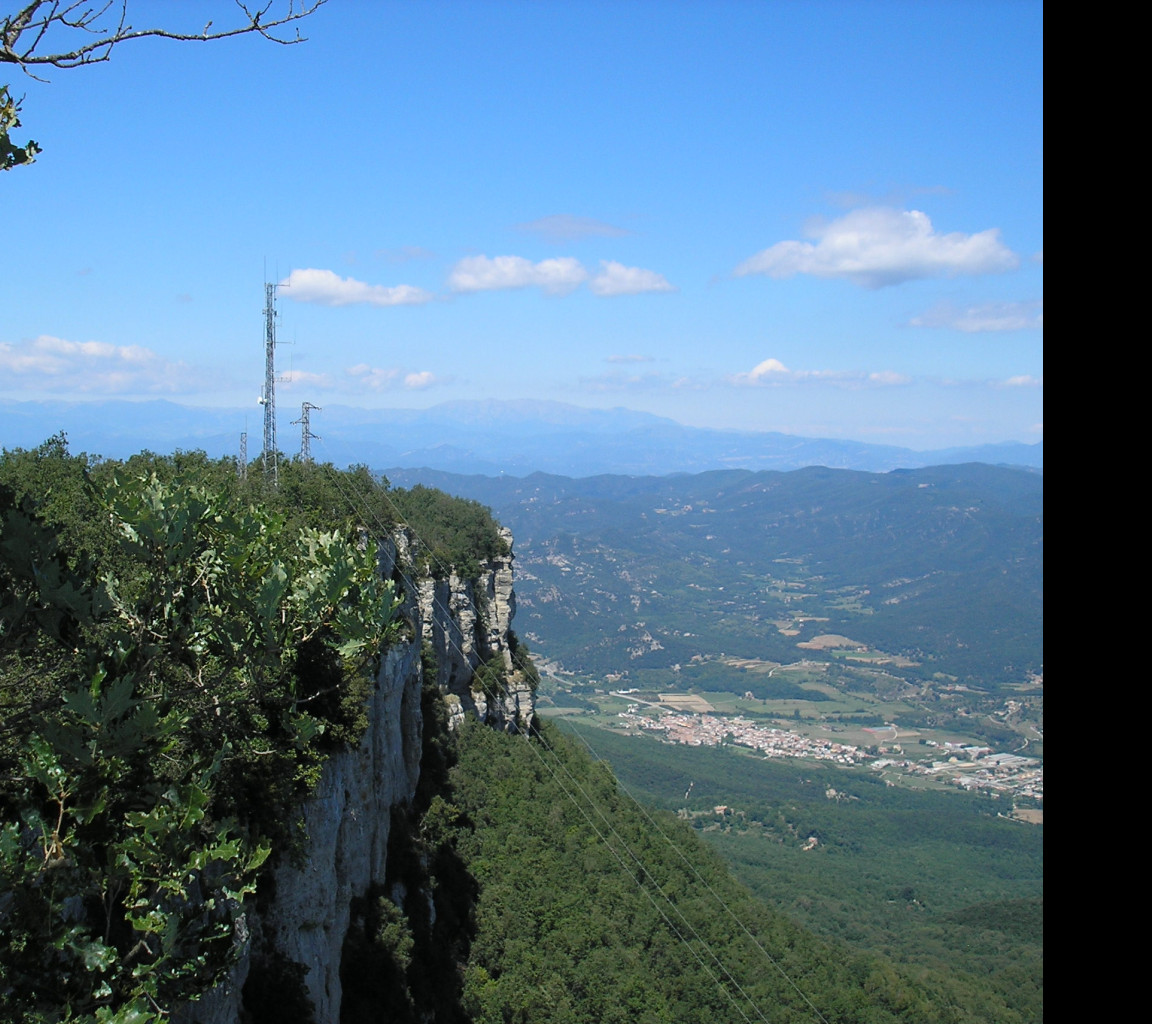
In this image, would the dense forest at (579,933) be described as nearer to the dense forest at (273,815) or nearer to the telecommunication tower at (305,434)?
the dense forest at (273,815)

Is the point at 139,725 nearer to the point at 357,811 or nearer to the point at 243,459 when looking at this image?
the point at 357,811

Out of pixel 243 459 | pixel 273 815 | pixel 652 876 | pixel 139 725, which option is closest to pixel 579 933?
pixel 652 876

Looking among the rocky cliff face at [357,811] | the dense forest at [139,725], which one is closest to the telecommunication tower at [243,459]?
the rocky cliff face at [357,811]

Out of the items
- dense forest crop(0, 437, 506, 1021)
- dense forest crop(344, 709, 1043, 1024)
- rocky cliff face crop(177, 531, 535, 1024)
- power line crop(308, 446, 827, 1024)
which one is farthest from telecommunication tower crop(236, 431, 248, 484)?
dense forest crop(0, 437, 506, 1021)

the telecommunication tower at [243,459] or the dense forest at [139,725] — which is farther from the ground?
the telecommunication tower at [243,459]

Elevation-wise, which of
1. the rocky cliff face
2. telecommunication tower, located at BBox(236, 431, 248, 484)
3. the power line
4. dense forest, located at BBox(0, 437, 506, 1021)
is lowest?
the power line

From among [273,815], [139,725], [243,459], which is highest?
[243,459]

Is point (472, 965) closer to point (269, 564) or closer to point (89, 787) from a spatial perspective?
point (269, 564)

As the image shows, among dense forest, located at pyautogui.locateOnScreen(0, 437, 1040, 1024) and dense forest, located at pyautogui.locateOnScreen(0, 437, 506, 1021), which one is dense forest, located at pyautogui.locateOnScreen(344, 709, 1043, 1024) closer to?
dense forest, located at pyautogui.locateOnScreen(0, 437, 1040, 1024)
